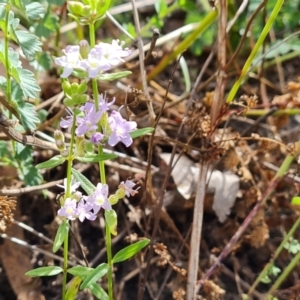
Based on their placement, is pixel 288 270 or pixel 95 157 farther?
pixel 288 270

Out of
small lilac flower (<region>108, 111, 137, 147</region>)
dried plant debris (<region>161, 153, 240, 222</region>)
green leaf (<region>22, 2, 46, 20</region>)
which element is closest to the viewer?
small lilac flower (<region>108, 111, 137, 147</region>)

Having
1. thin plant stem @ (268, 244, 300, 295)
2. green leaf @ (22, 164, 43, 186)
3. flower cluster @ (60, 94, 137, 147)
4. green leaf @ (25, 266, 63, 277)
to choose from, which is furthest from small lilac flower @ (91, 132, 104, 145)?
thin plant stem @ (268, 244, 300, 295)

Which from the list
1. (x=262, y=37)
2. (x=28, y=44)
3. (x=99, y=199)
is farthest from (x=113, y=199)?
(x=262, y=37)

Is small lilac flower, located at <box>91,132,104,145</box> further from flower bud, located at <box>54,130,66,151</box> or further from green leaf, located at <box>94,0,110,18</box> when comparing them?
green leaf, located at <box>94,0,110,18</box>

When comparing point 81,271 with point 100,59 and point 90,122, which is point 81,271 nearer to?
point 90,122

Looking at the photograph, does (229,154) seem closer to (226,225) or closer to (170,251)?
(226,225)

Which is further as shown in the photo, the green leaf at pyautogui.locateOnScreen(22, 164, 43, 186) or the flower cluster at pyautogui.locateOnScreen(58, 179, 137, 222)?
the green leaf at pyautogui.locateOnScreen(22, 164, 43, 186)

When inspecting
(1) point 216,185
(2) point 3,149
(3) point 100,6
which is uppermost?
(3) point 100,6
